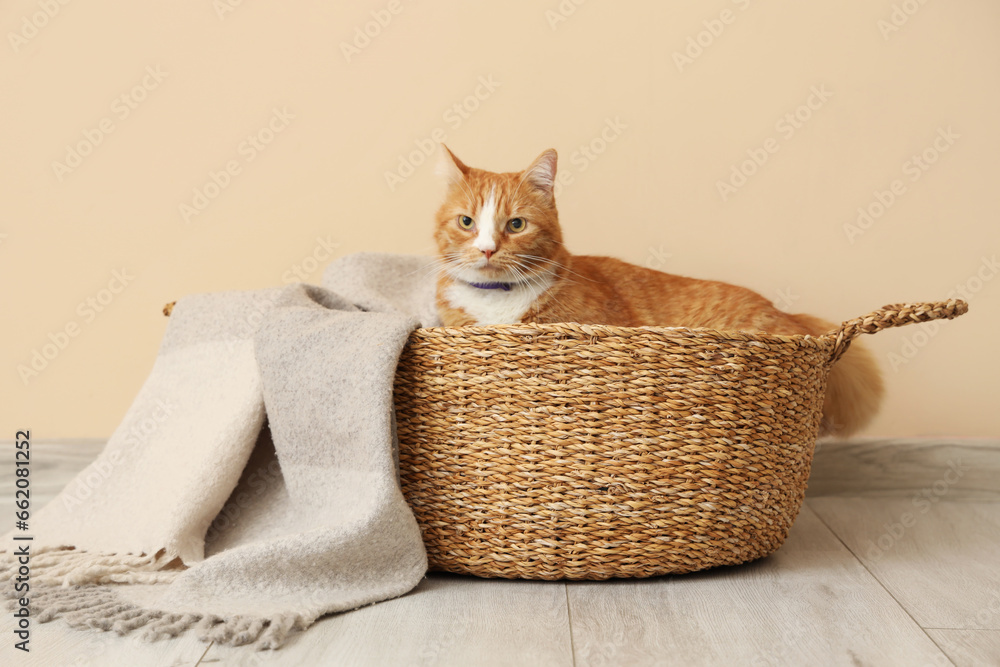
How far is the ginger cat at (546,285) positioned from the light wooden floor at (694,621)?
34 cm

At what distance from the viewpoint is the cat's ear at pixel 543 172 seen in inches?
53.8

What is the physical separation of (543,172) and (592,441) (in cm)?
52

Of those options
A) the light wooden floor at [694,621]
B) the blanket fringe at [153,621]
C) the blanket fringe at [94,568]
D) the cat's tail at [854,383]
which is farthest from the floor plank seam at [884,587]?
the blanket fringe at [94,568]

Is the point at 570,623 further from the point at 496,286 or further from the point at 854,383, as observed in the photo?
the point at 854,383

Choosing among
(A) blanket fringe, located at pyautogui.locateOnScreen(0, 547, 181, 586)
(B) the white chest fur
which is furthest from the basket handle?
(A) blanket fringe, located at pyautogui.locateOnScreen(0, 547, 181, 586)

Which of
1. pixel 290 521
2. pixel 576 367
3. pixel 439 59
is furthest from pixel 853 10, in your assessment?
pixel 290 521

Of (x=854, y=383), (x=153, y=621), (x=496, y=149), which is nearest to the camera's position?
(x=153, y=621)

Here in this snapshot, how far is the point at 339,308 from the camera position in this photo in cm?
144

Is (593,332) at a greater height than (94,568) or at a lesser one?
greater

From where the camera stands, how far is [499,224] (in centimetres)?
134

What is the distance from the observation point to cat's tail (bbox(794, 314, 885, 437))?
4.91ft

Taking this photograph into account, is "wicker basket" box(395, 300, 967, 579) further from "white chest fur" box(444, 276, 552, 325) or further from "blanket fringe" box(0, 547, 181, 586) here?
"blanket fringe" box(0, 547, 181, 586)

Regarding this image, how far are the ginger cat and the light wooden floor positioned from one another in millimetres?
343

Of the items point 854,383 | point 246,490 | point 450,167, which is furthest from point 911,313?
point 246,490
